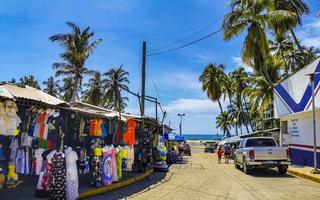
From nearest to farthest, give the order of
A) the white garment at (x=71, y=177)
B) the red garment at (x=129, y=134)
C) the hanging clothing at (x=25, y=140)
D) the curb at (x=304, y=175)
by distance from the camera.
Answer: the white garment at (x=71, y=177) → the hanging clothing at (x=25, y=140) → the curb at (x=304, y=175) → the red garment at (x=129, y=134)

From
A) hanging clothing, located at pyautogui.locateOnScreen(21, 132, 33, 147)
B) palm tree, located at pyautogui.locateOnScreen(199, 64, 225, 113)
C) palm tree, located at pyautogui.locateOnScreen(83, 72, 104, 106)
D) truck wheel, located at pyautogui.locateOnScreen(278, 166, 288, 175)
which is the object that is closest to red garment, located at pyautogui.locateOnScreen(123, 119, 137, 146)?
hanging clothing, located at pyautogui.locateOnScreen(21, 132, 33, 147)

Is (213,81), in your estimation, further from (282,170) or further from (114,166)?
(114,166)

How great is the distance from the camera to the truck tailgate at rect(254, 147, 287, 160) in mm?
21516

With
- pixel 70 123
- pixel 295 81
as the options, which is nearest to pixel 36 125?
pixel 70 123

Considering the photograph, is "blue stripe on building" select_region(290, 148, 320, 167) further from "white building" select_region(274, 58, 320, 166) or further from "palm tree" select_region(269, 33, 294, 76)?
"palm tree" select_region(269, 33, 294, 76)

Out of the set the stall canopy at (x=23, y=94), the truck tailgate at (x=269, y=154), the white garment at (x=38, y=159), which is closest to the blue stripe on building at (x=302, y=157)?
the truck tailgate at (x=269, y=154)

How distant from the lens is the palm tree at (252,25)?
36.1 metres

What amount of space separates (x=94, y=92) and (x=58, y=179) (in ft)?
184

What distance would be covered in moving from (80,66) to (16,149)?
33.0 meters

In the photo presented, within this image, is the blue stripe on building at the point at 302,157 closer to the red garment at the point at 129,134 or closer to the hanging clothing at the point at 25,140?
the red garment at the point at 129,134

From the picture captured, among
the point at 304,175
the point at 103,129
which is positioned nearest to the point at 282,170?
the point at 304,175

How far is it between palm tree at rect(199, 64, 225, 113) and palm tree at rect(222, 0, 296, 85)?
3565cm

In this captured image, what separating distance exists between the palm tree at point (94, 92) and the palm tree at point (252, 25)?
3143 cm

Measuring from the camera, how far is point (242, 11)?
37.4 m
